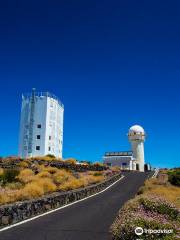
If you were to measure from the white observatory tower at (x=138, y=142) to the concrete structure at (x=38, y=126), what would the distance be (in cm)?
1684

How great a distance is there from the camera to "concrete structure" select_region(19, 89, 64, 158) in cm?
7288

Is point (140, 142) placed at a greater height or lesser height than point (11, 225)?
greater

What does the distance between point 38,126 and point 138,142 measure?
72.8ft

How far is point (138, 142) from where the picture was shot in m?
79.6

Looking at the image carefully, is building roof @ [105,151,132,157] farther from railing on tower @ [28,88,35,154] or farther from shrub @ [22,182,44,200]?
shrub @ [22,182,44,200]

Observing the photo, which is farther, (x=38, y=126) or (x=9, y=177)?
(x=38, y=126)

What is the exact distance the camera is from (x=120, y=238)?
357 inches

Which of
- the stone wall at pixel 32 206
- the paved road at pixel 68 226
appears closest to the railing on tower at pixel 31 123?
the stone wall at pixel 32 206

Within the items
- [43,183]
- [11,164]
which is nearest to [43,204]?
[43,183]

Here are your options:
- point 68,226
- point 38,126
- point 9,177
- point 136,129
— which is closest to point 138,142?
point 136,129

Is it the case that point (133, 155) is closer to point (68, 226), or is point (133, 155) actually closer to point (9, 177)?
point (9, 177)

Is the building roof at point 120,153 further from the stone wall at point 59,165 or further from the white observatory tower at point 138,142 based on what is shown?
the stone wall at point 59,165

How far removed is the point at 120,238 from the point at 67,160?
50.0 m

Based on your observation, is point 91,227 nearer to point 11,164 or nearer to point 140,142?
point 11,164
